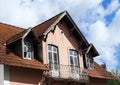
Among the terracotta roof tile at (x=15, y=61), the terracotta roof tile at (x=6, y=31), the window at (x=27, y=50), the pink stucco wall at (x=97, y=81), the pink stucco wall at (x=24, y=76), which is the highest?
the terracotta roof tile at (x=6, y=31)

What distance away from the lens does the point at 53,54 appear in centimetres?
2830

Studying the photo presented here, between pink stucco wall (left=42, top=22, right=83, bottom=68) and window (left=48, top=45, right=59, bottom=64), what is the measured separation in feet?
1.17

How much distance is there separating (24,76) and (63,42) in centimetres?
621

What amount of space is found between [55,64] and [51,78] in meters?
1.31

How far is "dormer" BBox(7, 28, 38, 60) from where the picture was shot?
2561cm

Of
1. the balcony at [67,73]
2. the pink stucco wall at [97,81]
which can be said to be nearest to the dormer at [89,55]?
the pink stucco wall at [97,81]

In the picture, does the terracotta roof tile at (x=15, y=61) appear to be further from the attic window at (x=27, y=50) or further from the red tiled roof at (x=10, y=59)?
the attic window at (x=27, y=50)

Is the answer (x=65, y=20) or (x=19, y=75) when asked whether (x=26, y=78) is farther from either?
(x=65, y=20)

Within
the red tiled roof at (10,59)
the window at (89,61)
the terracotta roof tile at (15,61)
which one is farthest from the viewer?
the window at (89,61)

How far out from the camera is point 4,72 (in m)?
23.7

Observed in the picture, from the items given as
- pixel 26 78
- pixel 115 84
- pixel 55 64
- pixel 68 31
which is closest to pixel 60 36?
pixel 68 31

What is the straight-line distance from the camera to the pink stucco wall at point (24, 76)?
24134 millimetres

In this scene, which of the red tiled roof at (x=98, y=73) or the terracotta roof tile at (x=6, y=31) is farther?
the red tiled roof at (x=98, y=73)

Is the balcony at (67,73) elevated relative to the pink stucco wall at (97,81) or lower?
elevated
